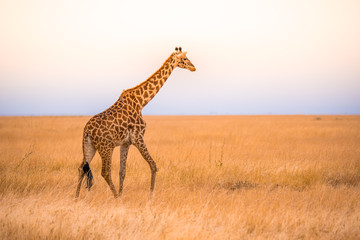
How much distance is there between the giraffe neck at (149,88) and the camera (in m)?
6.38

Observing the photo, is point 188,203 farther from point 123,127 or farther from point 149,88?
point 149,88

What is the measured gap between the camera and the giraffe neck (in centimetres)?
638

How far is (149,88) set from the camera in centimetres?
657

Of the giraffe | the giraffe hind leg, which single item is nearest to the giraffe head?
the giraffe

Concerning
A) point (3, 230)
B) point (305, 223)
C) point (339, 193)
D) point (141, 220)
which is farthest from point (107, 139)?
point (339, 193)

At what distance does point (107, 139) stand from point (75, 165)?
3.93 m

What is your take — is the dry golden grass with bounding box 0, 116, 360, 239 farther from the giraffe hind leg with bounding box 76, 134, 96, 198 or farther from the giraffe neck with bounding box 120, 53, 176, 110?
the giraffe neck with bounding box 120, 53, 176, 110

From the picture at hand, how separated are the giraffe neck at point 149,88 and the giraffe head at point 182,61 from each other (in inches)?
3.8

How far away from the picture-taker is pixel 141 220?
4.53 metres

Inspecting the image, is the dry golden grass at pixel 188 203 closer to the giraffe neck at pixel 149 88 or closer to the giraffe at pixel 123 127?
the giraffe at pixel 123 127

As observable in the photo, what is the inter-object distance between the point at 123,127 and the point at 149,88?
1160 millimetres

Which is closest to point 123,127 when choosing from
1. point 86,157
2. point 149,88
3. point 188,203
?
point 86,157

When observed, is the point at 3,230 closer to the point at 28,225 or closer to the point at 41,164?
the point at 28,225

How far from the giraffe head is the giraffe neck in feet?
0.31
